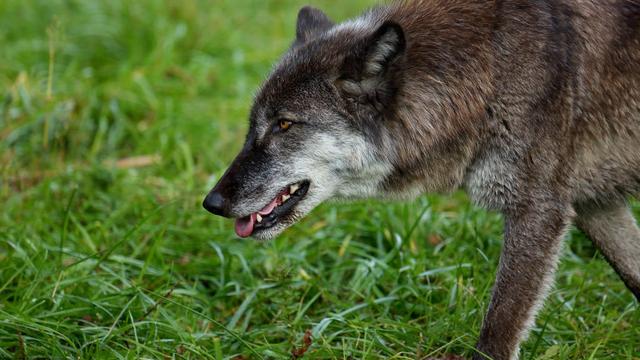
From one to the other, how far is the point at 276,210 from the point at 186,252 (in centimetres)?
136

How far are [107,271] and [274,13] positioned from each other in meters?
6.00

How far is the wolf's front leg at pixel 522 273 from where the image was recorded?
15.4 ft

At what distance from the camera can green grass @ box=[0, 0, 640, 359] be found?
197 inches

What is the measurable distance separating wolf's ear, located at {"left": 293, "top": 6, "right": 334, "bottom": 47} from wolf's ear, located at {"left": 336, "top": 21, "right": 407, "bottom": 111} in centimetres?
54

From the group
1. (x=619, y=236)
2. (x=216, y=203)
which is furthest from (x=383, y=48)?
(x=619, y=236)

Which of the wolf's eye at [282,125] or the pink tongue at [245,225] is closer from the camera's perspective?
the wolf's eye at [282,125]

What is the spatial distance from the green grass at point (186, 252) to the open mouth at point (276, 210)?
549mm

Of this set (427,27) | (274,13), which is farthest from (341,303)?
(274,13)

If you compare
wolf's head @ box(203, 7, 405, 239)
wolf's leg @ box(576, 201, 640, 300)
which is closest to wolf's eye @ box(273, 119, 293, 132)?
wolf's head @ box(203, 7, 405, 239)

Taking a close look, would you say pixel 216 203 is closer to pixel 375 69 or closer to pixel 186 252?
pixel 375 69

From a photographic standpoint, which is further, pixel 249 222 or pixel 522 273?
pixel 249 222

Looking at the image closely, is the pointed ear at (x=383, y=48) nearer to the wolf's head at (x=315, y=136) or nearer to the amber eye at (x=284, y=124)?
the wolf's head at (x=315, y=136)

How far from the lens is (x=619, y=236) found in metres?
5.25

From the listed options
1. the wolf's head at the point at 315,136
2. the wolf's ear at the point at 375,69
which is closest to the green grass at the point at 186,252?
the wolf's head at the point at 315,136
